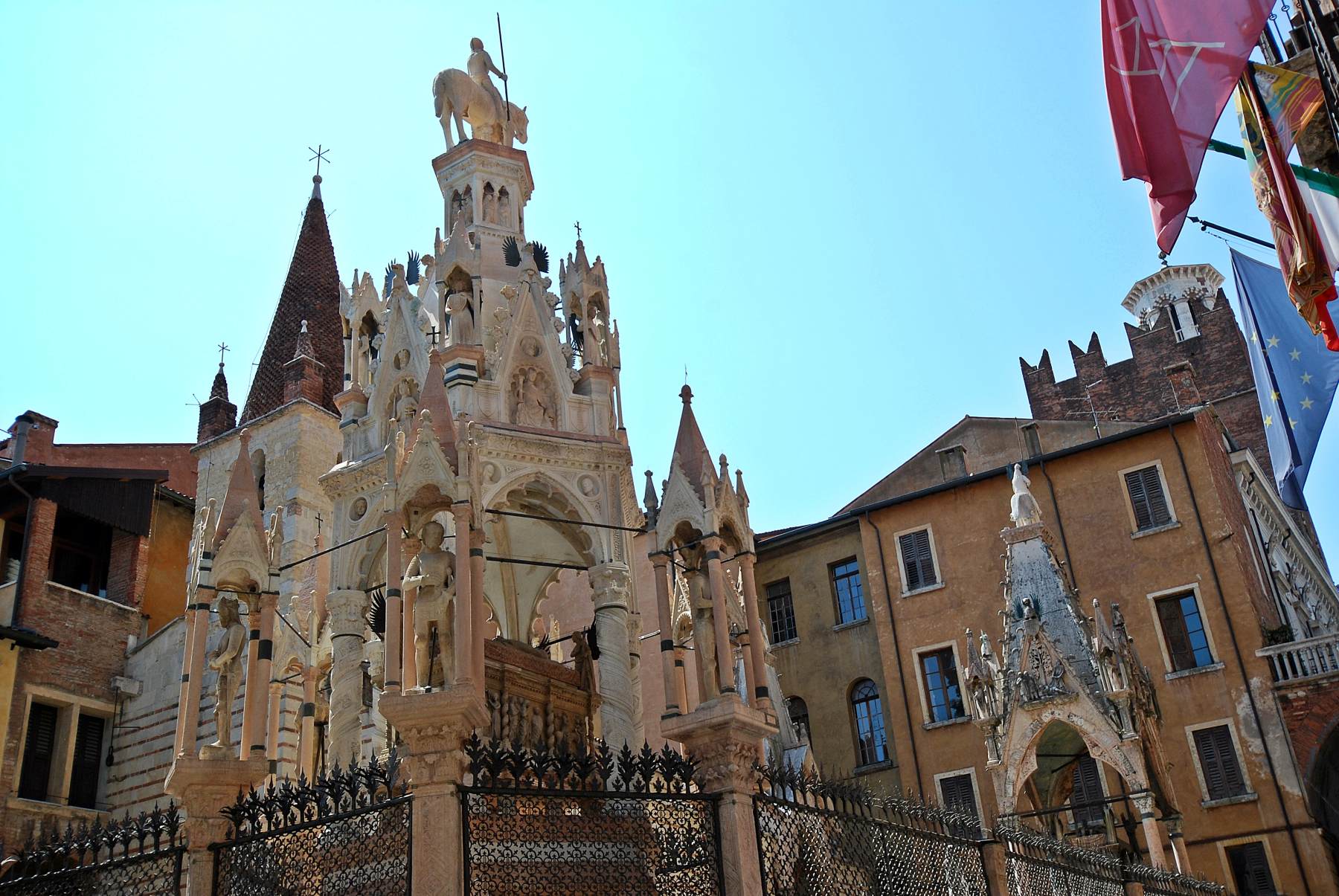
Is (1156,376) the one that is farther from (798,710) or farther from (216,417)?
(216,417)

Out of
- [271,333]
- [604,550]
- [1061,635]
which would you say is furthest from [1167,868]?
[271,333]

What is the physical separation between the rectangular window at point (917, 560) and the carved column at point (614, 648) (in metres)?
19.9

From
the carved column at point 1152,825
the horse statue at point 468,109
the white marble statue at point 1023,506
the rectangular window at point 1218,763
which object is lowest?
the carved column at point 1152,825

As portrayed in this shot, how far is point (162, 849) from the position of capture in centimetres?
1154

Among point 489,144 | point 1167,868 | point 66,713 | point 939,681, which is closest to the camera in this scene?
point 489,144

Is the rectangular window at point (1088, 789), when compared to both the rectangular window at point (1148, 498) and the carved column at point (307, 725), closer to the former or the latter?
the rectangular window at point (1148, 498)

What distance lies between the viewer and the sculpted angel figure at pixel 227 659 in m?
13.2

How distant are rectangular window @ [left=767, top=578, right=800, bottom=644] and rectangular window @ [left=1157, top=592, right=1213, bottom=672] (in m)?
9.97

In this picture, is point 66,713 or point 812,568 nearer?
point 66,713

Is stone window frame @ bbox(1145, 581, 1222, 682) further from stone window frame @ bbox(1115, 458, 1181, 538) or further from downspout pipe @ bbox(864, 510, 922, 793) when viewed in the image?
downspout pipe @ bbox(864, 510, 922, 793)

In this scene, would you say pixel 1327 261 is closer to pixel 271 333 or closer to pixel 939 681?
pixel 939 681

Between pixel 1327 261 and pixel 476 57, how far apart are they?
12397 millimetres

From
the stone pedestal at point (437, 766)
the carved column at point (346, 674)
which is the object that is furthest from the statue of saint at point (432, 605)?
the carved column at point (346, 674)

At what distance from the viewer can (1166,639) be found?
30.4 m
